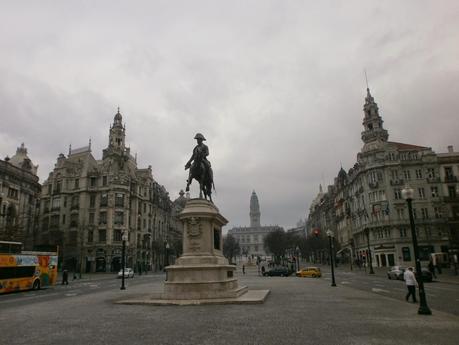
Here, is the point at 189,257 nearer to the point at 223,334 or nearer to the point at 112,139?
the point at 223,334

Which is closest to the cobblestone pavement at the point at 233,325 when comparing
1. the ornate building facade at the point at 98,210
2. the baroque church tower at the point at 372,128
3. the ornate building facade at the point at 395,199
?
the ornate building facade at the point at 395,199

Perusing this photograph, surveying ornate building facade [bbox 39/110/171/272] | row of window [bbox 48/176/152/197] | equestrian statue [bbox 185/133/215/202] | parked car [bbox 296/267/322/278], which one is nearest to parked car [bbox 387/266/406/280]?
parked car [bbox 296/267/322/278]

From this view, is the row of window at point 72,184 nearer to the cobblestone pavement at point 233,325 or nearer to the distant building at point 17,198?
the distant building at point 17,198

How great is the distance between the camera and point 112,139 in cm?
8544

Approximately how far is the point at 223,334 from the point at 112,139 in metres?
80.4

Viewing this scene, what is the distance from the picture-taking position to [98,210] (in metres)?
79.1

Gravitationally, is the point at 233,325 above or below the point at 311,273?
above

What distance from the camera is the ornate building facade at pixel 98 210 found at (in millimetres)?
76188

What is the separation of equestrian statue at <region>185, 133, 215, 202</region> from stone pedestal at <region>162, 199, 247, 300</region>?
4.80 feet

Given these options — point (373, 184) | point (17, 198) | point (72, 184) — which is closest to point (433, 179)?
point (373, 184)

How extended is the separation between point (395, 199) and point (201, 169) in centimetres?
5898

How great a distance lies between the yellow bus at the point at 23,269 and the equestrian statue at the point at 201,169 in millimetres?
18591

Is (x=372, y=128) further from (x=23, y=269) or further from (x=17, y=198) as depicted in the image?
(x=23, y=269)

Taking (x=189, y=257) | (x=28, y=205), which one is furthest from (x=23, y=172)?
(x=189, y=257)
